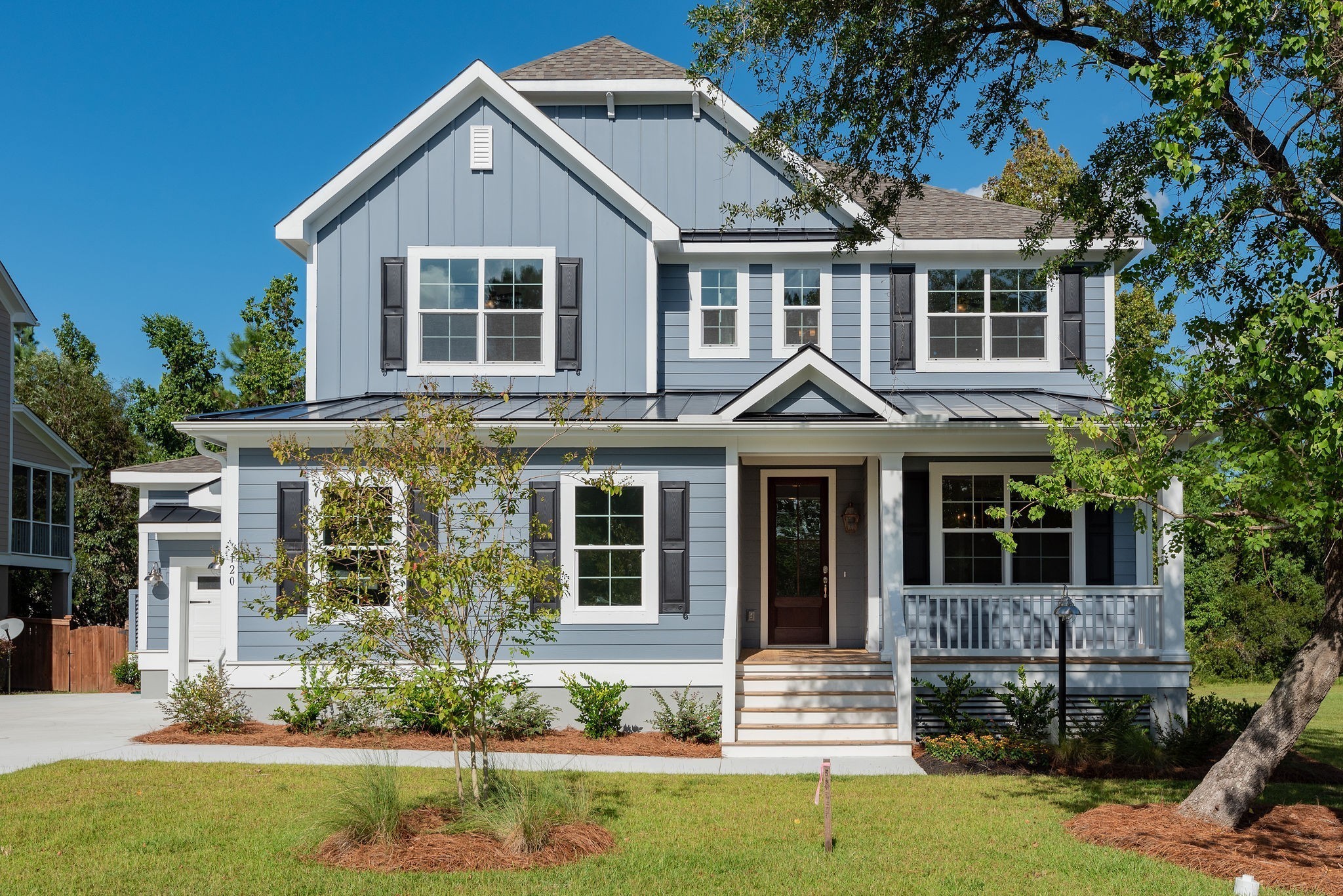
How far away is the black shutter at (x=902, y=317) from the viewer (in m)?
15.1

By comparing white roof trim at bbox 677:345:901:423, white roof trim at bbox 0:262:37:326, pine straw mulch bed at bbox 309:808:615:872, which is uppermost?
white roof trim at bbox 0:262:37:326

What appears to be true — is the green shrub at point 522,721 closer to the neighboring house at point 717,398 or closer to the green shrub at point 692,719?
the neighboring house at point 717,398

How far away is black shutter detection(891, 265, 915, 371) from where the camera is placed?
15.1 metres

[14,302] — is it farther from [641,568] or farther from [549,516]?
[641,568]

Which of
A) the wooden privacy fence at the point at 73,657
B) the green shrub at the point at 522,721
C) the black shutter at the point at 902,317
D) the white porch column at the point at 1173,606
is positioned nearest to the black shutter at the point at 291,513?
the green shrub at the point at 522,721

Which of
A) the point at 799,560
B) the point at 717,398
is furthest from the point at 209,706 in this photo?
the point at 799,560

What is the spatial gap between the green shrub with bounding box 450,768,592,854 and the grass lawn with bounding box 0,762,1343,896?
408 millimetres

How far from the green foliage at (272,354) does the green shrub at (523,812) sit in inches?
824

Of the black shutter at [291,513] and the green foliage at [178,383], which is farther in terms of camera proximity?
the green foliage at [178,383]

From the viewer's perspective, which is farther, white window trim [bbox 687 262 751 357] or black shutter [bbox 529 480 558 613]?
white window trim [bbox 687 262 751 357]

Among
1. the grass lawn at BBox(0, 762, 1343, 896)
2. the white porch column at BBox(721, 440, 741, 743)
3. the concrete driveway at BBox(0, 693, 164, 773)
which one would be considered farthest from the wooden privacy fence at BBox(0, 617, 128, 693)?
the white porch column at BBox(721, 440, 741, 743)

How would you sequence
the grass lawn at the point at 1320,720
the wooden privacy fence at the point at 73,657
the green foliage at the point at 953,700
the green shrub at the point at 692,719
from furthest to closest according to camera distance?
1. the wooden privacy fence at the point at 73,657
2. the grass lawn at the point at 1320,720
3. the green shrub at the point at 692,719
4. the green foliage at the point at 953,700

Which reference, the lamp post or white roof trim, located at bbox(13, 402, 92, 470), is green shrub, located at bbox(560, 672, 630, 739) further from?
white roof trim, located at bbox(13, 402, 92, 470)

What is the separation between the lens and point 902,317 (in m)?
15.2
